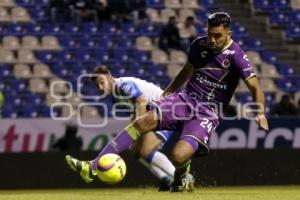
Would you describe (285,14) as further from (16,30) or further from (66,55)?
(16,30)

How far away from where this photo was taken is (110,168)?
28.1 ft

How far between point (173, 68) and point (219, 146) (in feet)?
11.9

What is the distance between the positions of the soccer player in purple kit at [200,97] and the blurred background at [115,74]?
5.73 metres

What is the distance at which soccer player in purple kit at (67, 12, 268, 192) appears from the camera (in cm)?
887

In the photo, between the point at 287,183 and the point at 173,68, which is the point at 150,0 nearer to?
the point at 173,68

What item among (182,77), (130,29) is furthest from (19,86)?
(182,77)

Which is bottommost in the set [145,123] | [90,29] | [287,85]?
[287,85]

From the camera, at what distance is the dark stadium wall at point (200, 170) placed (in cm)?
1502

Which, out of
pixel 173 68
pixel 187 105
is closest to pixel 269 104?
pixel 173 68

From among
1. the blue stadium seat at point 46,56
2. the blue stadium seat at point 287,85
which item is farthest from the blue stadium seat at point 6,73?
the blue stadium seat at point 287,85

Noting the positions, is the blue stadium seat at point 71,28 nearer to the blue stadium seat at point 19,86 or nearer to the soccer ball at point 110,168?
the blue stadium seat at point 19,86

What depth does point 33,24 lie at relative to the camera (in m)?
19.6

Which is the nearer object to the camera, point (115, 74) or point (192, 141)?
point (192, 141)

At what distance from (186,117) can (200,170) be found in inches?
235
